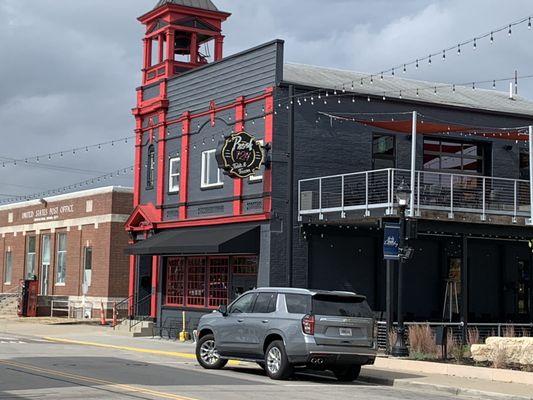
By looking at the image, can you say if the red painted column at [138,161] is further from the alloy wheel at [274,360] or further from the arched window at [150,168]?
the alloy wheel at [274,360]

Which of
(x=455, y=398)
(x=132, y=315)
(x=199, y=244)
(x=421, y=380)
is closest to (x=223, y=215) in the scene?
(x=199, y=244)

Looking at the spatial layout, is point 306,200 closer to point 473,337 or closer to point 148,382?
point 473,337

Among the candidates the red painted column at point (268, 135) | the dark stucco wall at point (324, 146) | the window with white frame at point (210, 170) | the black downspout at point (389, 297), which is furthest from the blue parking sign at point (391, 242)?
the window with white frame at point (210, 170)

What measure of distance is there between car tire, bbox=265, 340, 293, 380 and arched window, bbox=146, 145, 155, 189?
1720cm

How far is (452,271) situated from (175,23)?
13.9 metres

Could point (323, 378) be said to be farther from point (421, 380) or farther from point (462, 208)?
point (462, 208)

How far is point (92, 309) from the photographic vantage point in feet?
133

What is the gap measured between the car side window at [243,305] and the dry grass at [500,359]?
549 centimetres

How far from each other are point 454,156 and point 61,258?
75.3 feet

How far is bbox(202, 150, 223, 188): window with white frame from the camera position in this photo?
29.5m

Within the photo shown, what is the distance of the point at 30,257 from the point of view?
47.8 metres

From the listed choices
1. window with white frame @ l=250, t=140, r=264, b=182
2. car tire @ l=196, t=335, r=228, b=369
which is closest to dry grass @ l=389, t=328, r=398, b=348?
car tire @ l=196, t=335, r=228, b=369

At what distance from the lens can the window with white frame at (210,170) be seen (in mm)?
29500

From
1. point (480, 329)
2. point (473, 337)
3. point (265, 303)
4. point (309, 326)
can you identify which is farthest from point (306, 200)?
point (309, 326)
